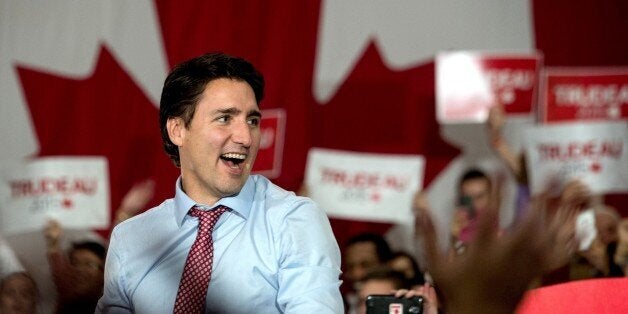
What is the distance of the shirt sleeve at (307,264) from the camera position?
1550 mm

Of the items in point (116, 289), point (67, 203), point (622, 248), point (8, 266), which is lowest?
point (622, 248)

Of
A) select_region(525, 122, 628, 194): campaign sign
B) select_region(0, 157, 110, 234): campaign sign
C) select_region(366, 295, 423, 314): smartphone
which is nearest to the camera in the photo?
select_region(366, 295, 423, 314): smartphone

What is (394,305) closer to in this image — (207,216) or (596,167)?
(207,216)

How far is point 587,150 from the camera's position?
173 inches

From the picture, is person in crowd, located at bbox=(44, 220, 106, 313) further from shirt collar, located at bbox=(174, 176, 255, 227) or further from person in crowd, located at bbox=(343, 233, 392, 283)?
person in crowd, located at bbox=(343, 233, 392, 283)

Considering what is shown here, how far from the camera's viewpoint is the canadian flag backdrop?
16.1ft

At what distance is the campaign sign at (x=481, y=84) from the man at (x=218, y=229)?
8.74 ft

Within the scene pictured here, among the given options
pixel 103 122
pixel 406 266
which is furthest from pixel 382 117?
pixel 406 266

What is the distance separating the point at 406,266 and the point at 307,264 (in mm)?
2083

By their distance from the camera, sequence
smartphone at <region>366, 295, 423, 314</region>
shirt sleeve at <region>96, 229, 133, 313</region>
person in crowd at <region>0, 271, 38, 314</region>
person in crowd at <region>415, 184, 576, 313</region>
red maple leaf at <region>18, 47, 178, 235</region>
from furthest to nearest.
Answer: red maple leaf at <region>18, 47, 178, 235</region>
shirt sleeve at <region>96, 229, 133, 313</region>
smartphone at <region>366, 295, 423, 314</region>
person in crowd at <region>0, 271, 38, 314</region>
person in crowd at <region>415, 184, 576, 313</region>

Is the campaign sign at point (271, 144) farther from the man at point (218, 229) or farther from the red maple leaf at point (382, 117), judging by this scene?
the man at point (218, 229)

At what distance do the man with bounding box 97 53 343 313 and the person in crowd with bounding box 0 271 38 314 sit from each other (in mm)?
694

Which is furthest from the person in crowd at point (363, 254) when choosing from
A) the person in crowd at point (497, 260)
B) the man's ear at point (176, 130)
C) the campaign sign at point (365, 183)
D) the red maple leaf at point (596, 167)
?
the person in crowd at point (497, 260)

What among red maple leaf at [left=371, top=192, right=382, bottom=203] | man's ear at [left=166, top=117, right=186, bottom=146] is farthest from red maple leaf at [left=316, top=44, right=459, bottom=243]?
man's ear at [left=166, top=117, right=186, bottom=146]
